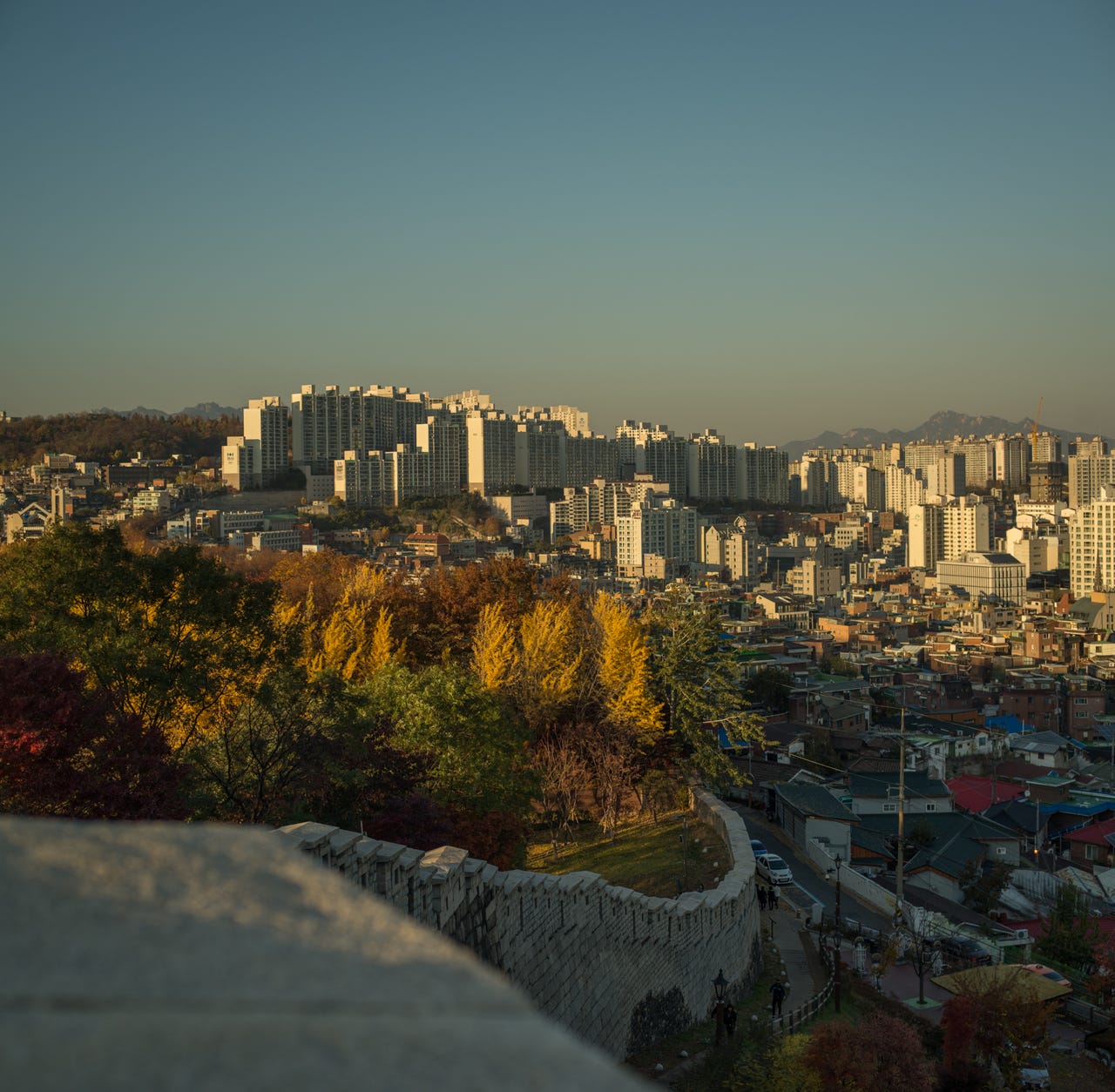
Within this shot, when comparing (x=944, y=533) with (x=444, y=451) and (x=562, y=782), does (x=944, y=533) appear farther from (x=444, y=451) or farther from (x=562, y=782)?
(x=562, y=782)

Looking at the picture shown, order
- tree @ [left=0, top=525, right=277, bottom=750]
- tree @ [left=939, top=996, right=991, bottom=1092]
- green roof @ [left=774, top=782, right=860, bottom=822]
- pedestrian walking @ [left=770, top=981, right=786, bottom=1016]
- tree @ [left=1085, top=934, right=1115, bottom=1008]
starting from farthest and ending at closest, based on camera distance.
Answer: green roof @ [left=774, top=782, right=860, bottom=822] < tree @ [left=1085, top=934, right=1115, bottom=1008] < tree @ [left=0, top=525, right=277, bottom=750] < pedestrian walking @ [left=770, top=981, right=786, bottom=1016] < tree @ [left=939, top=996, right=991, bottom=1092]

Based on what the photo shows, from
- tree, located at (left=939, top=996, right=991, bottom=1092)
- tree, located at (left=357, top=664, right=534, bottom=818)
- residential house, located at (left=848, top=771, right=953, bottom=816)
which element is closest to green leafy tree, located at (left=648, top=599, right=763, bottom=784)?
tree, located at (left=357, top=664, right=534, bottom=818)

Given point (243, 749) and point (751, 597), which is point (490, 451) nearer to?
point (751, 597)

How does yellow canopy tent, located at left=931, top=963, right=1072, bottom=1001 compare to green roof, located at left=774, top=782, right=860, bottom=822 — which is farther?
green roof, located at left=774, top=782, right=860, bottom=822

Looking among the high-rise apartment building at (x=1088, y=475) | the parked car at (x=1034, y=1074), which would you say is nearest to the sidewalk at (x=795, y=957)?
the parked car at (x=1034, y=1074)

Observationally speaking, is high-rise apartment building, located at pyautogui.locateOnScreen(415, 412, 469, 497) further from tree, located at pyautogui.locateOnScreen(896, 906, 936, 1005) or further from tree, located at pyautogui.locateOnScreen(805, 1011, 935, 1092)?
tree, located at pyautogui.locateOnScreen(805, 1011, 935, 1092)

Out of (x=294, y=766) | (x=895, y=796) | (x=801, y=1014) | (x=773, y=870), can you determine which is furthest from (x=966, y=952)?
(x=294, y=766)
